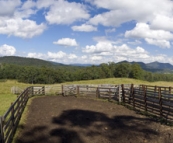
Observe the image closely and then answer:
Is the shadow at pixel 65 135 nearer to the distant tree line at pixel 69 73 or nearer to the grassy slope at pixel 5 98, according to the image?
the grassy slope at pixel 5 98

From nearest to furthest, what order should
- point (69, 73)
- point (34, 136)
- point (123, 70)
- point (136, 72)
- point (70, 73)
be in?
1. point (34, 136)
2. point (136, 72)
3. point (123, 70)
4. point (69, 73)
5. point (70, 73)

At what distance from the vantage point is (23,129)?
10.4 metres

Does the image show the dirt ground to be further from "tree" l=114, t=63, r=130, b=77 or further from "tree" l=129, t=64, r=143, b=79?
"tree" l=114, t=63, r=130, b=77

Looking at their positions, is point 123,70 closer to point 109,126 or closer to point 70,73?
point 70,73

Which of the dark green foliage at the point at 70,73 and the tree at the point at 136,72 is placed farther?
the dark green foliage at the point at 70,73

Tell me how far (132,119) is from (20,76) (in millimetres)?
119640

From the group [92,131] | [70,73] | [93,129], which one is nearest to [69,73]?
[70,73]

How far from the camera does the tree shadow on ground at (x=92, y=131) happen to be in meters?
8.78

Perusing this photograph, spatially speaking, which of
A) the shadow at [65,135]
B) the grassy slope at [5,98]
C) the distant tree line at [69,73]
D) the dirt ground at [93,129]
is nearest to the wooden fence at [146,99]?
the dirt ground at [93,129]

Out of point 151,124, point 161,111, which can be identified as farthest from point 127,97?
point 151,124

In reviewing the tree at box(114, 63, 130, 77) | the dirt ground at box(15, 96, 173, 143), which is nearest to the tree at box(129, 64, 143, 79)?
the tree at box(114, 63, 130, 77)

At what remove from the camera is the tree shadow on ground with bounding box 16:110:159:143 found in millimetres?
8781

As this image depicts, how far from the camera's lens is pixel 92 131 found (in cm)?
986

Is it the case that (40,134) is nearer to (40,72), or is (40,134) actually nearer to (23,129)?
(23,129)
